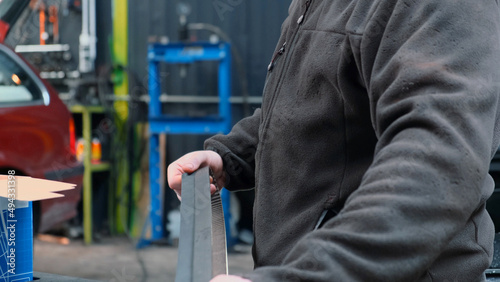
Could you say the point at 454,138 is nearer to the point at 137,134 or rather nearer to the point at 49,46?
the point at 137,134

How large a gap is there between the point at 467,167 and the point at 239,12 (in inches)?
152

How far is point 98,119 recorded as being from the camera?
16.0ft

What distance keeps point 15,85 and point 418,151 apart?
9.50 ft

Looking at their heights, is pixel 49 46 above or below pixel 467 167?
below

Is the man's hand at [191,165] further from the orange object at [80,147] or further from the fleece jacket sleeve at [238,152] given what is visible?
the orange object at [80,147]

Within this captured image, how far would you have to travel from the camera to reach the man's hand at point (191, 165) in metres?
1.12

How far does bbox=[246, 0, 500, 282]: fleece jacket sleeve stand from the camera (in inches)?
23.5

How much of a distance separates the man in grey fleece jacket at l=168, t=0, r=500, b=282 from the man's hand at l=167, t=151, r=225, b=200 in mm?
183

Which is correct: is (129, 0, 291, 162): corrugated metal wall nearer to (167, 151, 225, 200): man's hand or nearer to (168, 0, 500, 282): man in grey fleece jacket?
(167, 151, 225, 200): man's hand

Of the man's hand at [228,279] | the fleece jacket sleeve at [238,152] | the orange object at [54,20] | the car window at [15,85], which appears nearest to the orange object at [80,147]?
the orange object at [54,20]

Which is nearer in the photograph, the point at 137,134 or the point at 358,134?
the point at 358,134

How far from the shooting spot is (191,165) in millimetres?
1126

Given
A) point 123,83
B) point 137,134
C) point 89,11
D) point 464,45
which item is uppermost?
point 464,45

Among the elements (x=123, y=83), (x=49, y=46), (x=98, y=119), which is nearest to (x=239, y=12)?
(x=123, y=83)
